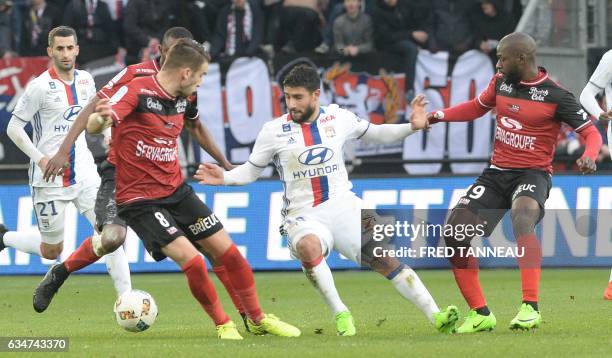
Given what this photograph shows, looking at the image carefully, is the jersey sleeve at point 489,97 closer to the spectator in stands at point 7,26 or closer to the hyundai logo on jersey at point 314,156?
the hyundai logo on jersey at point 314,156

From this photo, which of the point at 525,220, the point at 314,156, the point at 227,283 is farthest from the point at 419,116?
the point at 227,283

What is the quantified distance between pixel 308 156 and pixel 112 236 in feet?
7.38

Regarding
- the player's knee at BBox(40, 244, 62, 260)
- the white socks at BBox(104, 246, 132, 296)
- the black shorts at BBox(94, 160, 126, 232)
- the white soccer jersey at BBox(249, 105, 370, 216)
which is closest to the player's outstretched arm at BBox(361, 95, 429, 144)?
the white soccer jersey at BBox(249, 105, 370, 216)

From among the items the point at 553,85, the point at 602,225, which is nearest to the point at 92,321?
the point at 553,85

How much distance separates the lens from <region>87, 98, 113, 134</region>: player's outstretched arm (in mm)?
9492

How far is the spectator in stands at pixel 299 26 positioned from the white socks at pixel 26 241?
7.10 m

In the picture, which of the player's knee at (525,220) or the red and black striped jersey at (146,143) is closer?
the red and black striped jersey at (146,143)

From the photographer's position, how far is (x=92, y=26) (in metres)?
20.2

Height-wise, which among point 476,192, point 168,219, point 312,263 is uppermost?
point 168,219

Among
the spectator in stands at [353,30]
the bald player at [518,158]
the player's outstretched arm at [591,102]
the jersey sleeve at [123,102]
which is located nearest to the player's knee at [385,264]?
the bald player at [518,158]

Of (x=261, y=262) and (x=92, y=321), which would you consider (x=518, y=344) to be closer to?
(x=92, y=321)

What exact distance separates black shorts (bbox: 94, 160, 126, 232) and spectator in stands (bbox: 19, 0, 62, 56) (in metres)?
8.54

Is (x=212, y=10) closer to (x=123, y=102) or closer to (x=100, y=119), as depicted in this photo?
(x=123, y=102)

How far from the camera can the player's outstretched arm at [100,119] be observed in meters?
9.49
